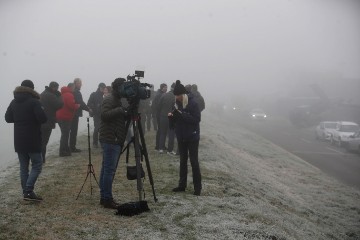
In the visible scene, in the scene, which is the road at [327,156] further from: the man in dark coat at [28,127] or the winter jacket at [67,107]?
the man in dark coat at [28,127]

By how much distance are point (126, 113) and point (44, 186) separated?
3.90 meters

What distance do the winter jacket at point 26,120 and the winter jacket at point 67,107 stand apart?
18.1ft

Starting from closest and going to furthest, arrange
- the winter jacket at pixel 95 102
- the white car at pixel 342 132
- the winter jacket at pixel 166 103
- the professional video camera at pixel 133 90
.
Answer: the professional video camera at pixel 133 90, the winter jacket at pixel 166 103, the winter jacket at pixel 95 102, the white car at pixel 342 132

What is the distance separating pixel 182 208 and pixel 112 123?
2.39 m

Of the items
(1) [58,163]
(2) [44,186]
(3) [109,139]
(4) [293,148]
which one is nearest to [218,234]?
(3) [109,139]

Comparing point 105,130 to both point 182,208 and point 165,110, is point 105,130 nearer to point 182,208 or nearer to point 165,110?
point 182,208

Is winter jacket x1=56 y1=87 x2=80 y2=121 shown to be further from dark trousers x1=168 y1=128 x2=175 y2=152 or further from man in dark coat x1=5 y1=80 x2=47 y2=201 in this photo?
man in dark coat x1=5 y1=80 x2=47 y2=201

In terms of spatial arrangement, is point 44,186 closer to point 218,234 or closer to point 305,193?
point 218,234

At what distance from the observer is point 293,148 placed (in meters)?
26.2

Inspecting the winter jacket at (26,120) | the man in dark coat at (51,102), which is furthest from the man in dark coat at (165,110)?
the winter jacket at (26,120)

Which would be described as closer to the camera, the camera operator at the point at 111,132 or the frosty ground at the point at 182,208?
the frosty ground at the point at 182,208

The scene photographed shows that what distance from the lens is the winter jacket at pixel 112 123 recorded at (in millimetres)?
7137

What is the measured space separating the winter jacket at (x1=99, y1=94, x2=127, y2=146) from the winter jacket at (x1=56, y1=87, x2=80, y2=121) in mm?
6346

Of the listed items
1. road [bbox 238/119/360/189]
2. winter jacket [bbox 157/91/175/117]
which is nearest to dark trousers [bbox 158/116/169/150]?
winter jacket [bbox 157/91/175/117]
